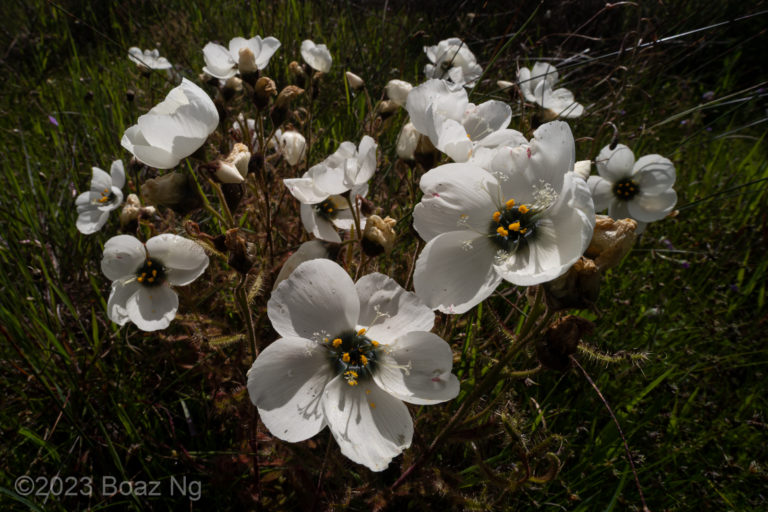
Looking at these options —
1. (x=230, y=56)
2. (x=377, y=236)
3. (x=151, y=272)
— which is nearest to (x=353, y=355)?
(x=377, y=236)

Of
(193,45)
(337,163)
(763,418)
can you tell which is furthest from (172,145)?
(193,45)

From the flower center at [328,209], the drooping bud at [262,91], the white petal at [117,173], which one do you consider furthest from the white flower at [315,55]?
the white petal at [117,173]

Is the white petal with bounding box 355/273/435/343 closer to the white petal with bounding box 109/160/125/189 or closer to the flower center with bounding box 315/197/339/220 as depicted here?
the flower center with bounding box 315/197/339/220

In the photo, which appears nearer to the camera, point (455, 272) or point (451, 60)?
point (455, 272)

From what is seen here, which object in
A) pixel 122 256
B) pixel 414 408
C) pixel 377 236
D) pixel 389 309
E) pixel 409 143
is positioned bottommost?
pixel 414 408

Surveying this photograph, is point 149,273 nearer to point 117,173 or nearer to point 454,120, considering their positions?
point 117,173

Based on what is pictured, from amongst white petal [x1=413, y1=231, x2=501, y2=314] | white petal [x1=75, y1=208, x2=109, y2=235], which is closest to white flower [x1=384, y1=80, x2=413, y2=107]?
white petal [x1=413, y1=231, x2=501, y2=314]
